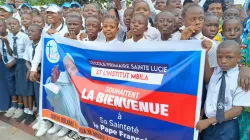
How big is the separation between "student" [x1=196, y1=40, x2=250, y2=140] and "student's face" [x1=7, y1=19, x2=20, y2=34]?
3089 millimetres

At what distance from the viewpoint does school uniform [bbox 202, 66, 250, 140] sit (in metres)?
2.53

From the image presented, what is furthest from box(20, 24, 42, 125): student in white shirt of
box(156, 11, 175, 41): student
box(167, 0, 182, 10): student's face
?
box(167, 0, 182, 10): student's face

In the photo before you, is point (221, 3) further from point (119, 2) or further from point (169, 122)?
point (169, 122)

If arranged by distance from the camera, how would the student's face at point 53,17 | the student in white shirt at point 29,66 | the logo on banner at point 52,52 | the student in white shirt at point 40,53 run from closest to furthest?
the logo on banner at point 52,52 < the student in white shirt at point 40,53 < the student in white shirt at point 29,66 < the student's face at point 53,17

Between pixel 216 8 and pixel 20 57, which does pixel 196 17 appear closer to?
pixel 216 8

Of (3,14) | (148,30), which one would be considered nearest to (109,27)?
(148,30)

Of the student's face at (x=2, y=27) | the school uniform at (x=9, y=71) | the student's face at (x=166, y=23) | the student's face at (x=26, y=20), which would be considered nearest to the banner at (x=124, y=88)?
the student's face at (x=166, y=23)

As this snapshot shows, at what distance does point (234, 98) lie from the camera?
8.34 feet

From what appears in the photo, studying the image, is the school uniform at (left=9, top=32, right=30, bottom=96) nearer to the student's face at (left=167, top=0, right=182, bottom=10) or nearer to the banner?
the banner

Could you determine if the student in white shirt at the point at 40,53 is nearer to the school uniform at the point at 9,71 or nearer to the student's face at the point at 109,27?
the school uniform at the point at 9,71

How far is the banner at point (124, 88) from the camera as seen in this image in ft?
Result: 9.00

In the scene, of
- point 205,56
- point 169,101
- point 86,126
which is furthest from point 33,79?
point 205,56

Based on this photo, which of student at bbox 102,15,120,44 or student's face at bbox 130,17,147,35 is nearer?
student's face at bbox 130,17,147,35

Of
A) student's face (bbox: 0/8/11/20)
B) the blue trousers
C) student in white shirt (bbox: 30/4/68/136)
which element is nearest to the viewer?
the blue trousers
